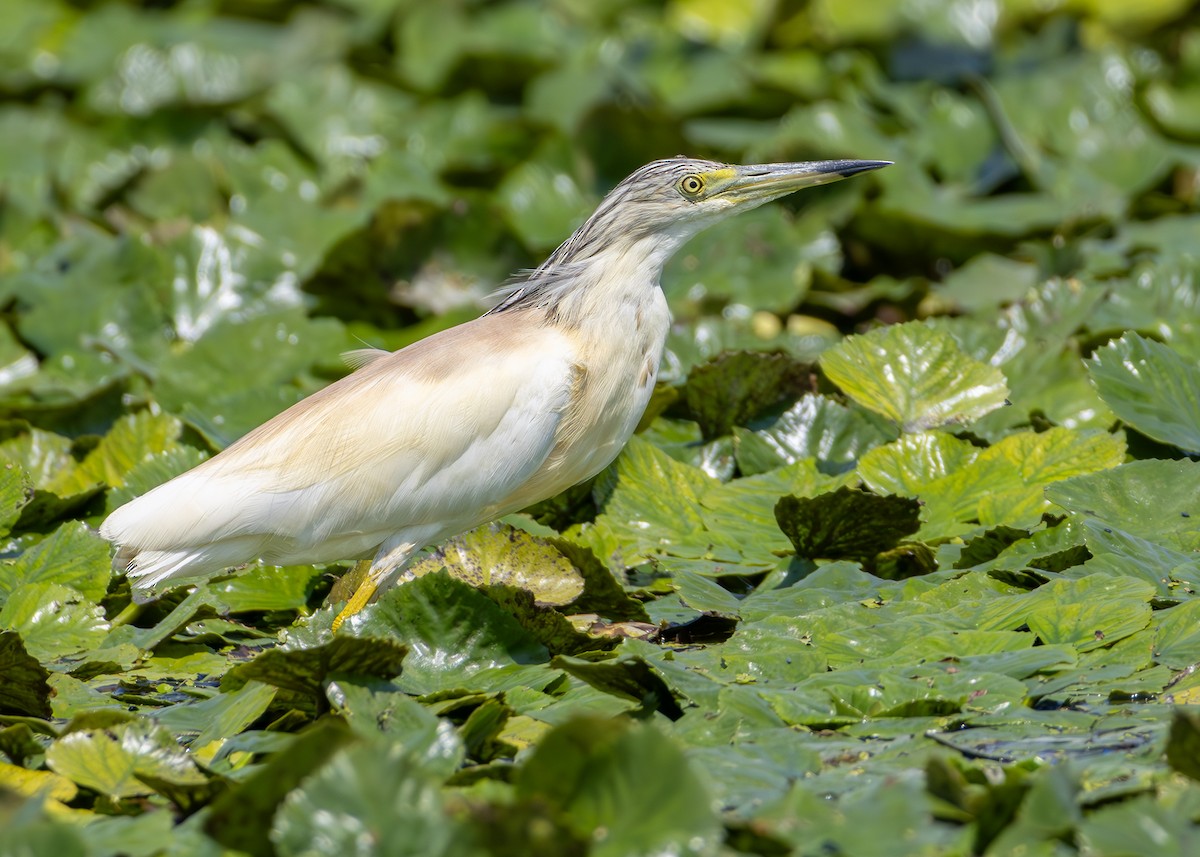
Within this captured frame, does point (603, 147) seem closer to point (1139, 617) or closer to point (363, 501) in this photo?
point (363, 501)

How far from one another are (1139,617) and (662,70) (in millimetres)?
5917

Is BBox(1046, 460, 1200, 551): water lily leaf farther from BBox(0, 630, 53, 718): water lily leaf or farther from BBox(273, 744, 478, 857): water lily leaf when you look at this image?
BBox(0, 630, 53, 718): water lily leaf

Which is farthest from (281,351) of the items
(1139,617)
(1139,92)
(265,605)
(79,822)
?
(1139,92)

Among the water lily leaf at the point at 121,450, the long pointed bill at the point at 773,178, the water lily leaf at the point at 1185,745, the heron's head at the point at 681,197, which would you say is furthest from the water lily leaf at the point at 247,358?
the water lily leaf at the point at 1185,745

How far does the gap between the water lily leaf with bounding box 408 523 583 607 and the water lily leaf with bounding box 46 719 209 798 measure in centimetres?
109

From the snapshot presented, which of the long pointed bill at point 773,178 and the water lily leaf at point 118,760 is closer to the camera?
the water lily leaf at point 118,760

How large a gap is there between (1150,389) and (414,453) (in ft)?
7.24

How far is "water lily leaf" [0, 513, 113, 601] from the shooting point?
4.32 metres

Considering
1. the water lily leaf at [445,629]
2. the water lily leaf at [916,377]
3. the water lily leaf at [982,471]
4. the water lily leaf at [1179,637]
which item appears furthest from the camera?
the water lily leaf at [916,377]

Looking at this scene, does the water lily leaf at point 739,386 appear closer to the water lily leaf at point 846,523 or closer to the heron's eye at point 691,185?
the heron's eye at point 691,185

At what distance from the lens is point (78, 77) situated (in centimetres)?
904

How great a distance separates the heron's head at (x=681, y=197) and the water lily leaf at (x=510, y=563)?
95 cm

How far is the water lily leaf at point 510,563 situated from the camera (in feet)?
14.0

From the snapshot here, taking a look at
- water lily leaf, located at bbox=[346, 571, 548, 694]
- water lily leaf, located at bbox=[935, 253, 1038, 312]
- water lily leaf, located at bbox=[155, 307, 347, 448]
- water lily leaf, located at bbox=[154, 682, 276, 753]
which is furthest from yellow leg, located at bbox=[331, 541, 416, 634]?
water lily leaf, located at bbox=[935, 253, 1038, 312]
